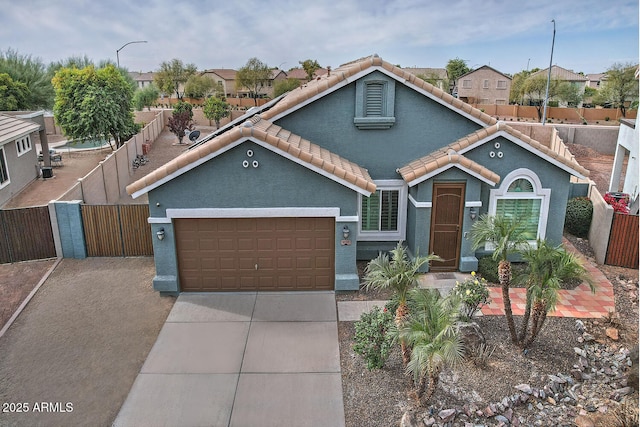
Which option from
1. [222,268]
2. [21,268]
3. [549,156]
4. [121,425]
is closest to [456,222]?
[549,156]

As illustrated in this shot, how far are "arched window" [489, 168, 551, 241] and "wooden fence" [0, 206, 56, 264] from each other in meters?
13.4

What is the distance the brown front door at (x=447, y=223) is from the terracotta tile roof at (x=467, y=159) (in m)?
0.64

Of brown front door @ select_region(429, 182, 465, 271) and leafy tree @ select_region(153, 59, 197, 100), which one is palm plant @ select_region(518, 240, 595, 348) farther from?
leafy tree @ select_region(153, 59, 197, 100)

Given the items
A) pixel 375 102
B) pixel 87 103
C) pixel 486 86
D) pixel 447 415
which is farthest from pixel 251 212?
pixel 486 86

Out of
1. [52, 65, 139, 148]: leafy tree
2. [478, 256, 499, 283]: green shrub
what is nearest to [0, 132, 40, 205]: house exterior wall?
[52, 65, 139, 148]: leafy tree

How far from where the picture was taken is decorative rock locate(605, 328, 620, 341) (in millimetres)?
11266

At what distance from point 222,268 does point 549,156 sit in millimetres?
9674

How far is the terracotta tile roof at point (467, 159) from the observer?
1381 cm

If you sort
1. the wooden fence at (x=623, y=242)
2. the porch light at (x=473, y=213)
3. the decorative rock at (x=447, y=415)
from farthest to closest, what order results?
the wooden fence at (x=623, y=242) < the porch light at (x=473, y=213) < the decorative rock at (x=447, y=415)

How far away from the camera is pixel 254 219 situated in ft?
43.6

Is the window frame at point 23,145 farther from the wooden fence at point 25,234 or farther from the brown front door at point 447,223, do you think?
the brown front door at point 447,223

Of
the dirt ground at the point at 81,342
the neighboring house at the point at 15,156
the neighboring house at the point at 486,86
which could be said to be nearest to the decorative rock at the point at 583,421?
the dirt ground at the point at 81,342

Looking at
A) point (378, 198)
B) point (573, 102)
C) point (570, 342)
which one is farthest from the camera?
point (573, 102)

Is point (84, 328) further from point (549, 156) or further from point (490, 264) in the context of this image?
point (549, 156)
